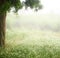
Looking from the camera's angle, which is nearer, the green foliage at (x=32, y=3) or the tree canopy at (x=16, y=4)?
the tree canopy at (x=16, y=4)

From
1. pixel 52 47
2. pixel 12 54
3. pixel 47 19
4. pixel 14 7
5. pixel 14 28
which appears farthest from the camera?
pixel 47 19

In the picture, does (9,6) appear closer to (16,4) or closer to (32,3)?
(16,4)

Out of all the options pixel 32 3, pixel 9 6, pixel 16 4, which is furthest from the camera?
pixel 32 3

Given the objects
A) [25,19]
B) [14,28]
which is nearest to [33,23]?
[25,19]

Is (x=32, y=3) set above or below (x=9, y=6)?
above

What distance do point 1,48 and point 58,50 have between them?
2.58 meters

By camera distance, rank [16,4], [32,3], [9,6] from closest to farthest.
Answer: [9,6] < [16,4] < [32,3]

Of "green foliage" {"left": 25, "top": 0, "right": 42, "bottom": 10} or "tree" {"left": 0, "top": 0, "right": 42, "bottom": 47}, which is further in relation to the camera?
"green foliage" {"left": 25, "top": 0, "right": 42, "bottom": 10}

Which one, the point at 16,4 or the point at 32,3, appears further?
the point at 32,3

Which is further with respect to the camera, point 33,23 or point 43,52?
point 33,23

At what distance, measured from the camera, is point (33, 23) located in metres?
17.1

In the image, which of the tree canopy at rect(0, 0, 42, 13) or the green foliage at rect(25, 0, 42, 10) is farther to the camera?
the green foliage at rect(25, 0, 42, 10)

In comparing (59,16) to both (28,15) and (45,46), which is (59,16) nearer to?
(28,15)

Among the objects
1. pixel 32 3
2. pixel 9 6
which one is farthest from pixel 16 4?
pixel 32 3
